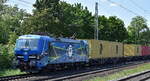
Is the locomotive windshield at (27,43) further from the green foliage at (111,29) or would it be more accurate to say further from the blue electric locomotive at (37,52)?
the green foliage at (111,29)

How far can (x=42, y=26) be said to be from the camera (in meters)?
45.2

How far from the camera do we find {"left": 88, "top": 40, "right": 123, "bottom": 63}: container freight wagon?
102 feet

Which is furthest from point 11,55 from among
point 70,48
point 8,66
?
point 70,48

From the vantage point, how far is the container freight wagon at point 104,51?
102 feet

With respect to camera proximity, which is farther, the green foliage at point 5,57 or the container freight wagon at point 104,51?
the container freight wagon at point 104,51

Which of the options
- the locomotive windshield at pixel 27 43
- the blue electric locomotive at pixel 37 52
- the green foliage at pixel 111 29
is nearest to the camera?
the blue electric locomotive at pixel 37 52

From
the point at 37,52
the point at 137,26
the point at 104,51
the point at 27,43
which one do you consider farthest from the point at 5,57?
the point at 137,26

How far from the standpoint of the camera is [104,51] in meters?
34.7

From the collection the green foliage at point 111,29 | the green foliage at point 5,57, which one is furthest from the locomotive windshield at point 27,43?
the green foliage at point 111,29

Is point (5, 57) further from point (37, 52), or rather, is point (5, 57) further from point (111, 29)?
point (111, 29)

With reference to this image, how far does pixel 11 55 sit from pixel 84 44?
6.80 meters

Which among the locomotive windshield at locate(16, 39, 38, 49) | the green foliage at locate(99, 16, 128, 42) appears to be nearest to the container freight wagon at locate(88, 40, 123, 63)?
the locomotive windshield at locate(16, 39, 38, 49)

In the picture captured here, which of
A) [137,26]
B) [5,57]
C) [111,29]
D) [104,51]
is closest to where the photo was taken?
[5,57]

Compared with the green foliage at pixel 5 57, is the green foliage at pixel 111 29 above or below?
above
